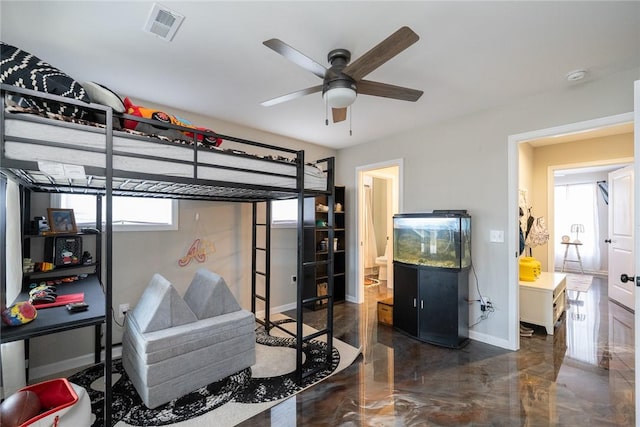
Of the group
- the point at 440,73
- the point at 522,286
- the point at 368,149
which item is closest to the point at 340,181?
the point at 368,149

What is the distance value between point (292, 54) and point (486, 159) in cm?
247

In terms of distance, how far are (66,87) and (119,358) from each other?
2.44 meters

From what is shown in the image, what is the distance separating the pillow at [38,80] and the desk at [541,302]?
14.5 feet

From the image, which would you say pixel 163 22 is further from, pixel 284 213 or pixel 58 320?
pixel 284 213

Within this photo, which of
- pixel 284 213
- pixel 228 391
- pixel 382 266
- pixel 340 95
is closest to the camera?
pixel 340 95

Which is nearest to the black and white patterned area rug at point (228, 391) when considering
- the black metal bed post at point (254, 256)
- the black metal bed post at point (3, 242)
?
the black metal bed post at point (3, 242)

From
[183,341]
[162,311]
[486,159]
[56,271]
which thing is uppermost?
[486,159]

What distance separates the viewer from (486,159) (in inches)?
118

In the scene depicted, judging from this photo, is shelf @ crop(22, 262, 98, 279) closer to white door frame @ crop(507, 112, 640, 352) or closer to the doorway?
white door frame @ crop(507, 112, 640, 352)

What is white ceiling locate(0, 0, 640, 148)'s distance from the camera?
62.6 inches

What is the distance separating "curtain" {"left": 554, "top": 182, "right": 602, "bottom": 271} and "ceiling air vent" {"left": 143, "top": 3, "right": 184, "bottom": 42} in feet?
26.9

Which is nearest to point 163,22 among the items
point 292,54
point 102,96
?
point 102,96

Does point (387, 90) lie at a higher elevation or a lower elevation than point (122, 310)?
higher

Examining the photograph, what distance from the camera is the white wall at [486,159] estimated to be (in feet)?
7.89
